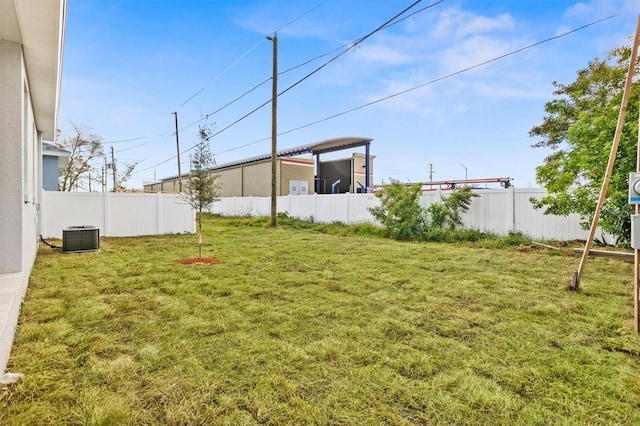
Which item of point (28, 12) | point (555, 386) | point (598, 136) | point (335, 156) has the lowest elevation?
point (555, 386)

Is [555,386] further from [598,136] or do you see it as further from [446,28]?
[446,28]

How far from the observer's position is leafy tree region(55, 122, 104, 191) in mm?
22391

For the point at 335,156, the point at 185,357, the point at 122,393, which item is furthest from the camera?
the point at 335,156

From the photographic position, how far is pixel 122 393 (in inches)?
75.3

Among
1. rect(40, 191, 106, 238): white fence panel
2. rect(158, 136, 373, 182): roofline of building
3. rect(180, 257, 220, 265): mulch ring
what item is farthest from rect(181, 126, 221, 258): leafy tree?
rect(158, 136, 373, 182): roofline of building

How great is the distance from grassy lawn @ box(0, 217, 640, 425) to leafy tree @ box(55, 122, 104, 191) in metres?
22.6

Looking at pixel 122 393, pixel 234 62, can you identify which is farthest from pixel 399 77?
pixel 122 393

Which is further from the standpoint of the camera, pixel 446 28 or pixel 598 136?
pixel 446 28

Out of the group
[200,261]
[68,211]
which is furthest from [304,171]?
[200,261]

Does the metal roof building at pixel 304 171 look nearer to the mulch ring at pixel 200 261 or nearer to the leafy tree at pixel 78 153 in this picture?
the leafy tree at pixel 78 153

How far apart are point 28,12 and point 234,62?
39.7ft

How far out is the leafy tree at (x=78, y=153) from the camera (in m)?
22.4

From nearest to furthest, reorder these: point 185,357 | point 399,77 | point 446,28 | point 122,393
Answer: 1. point 122,393
2. point 185,357
3. point 446,28
4. point 399,77

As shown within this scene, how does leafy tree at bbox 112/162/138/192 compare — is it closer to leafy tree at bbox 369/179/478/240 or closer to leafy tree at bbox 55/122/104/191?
leafy tree at bbox 55/122/104/191
